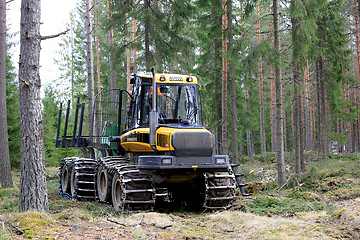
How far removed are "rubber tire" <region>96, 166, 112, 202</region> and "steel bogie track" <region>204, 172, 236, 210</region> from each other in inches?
101

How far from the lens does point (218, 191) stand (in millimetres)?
8672

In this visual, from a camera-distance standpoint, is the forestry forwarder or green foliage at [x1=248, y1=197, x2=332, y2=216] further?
green foliage at [x1=248, y1=197, x2=332, y2=216]

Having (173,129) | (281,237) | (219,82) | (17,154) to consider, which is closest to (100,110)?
(173,129)

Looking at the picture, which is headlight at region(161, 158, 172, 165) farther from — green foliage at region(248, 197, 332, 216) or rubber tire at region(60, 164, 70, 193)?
rubber tire at region(60, 164, 70, 193)

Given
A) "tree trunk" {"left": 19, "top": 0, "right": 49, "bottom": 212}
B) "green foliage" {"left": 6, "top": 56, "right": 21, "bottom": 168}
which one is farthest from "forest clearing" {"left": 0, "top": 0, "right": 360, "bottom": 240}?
"green foliage" {"left": 6, "top": 56, "right": 21, "bottom": 168}

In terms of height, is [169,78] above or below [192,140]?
above

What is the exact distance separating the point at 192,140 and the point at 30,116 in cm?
348

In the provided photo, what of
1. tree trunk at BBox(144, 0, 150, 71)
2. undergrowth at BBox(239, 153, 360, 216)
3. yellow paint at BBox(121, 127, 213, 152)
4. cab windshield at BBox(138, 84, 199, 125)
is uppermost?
tree trunk at BBox(144, 0, 150, 71)

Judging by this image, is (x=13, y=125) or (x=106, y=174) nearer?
(x=106, y=174)

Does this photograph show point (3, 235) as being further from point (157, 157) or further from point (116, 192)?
point (116, 192)

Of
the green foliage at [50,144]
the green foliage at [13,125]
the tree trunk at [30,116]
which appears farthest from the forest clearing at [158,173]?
the green foliage at [50,144]

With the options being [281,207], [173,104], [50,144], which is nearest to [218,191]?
[281,207]

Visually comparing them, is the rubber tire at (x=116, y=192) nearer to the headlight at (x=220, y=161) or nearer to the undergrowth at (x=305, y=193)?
the headlight at (x=220, y=161)

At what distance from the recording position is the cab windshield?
29.6 ft
